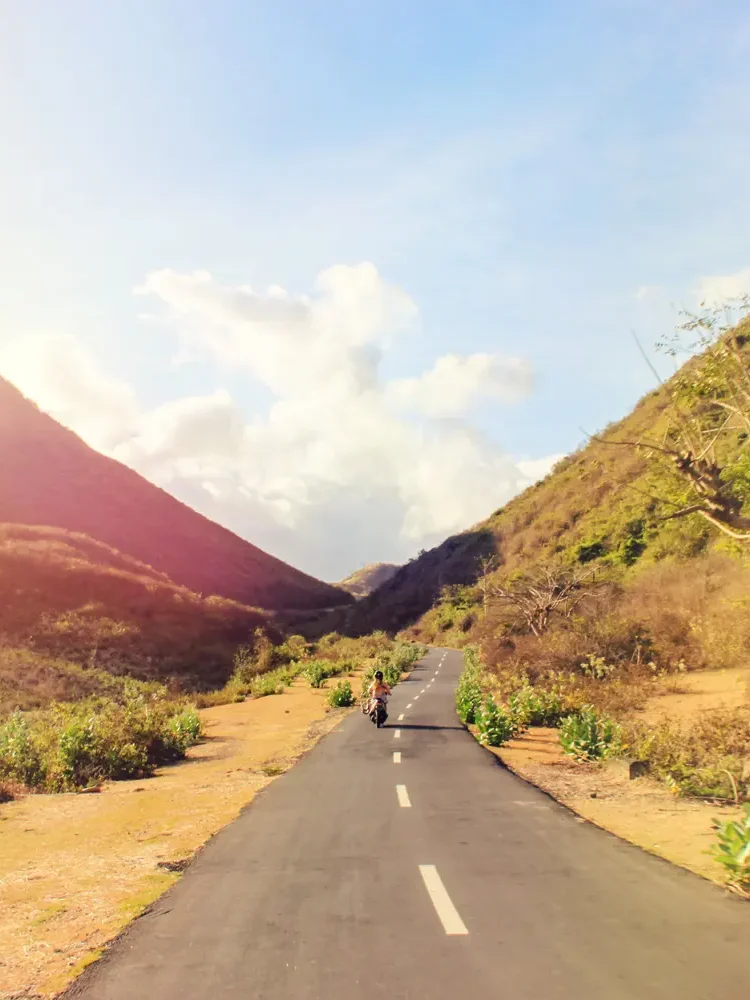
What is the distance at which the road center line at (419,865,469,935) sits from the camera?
5.28 metres

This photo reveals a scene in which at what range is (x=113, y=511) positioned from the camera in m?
84.2

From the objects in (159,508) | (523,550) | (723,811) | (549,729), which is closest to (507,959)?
(723,811)

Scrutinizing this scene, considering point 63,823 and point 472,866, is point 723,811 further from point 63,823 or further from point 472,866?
point 63,823

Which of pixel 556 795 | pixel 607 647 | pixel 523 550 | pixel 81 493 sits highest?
pixel 81 493

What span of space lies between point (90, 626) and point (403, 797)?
33992mm

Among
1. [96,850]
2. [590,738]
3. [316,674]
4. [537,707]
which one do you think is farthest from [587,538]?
[96,850]

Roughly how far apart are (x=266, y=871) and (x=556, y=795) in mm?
5935

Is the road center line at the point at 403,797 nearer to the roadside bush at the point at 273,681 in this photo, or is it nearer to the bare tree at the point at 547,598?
the bare tree at the point at 547,598

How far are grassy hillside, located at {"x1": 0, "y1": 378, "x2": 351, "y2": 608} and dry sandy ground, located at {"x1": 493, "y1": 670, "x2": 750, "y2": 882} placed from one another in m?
63.1

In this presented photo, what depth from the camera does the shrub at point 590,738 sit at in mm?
13766

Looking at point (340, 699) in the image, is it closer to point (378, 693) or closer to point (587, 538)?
point (378, 693)

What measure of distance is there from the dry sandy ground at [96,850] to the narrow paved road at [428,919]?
360mm

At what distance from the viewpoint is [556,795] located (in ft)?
37.1

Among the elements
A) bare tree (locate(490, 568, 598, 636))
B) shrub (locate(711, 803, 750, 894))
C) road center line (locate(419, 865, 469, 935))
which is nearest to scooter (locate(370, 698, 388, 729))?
bare tree (locate(490, 568, 598, 636))
